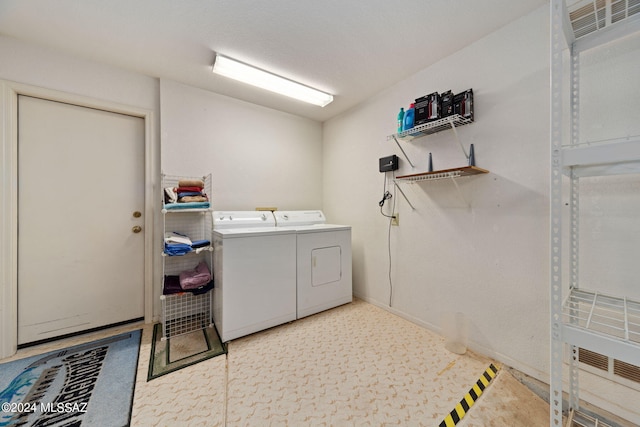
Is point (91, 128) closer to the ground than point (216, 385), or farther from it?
farther from it

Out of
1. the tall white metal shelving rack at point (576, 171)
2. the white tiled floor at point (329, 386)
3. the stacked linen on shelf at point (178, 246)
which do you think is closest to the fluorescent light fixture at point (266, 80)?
the stacked linen on shelf at point (178, 246)

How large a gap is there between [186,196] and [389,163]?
199 centimetres

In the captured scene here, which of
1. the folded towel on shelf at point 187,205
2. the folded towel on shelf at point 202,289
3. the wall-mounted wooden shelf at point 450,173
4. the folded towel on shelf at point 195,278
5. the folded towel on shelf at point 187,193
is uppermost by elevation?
the wall-mounted wooden shelf at point 450,173

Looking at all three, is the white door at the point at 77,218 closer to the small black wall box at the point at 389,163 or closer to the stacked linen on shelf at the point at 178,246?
the stacked linen on shelf at the point at 178,246

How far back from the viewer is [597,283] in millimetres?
1351

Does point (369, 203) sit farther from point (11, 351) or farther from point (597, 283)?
point (11, 351)

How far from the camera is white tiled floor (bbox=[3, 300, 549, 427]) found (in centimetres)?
129

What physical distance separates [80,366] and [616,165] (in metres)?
3.32

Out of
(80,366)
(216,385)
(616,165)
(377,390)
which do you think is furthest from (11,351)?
(616,165)

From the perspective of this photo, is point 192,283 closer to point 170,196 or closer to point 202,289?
point 202,289

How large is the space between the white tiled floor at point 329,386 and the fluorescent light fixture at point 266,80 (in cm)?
235

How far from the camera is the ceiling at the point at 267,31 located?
1531 millimetres

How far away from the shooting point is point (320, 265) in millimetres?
2514

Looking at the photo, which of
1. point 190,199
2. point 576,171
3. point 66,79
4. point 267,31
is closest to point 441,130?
point 576,171
